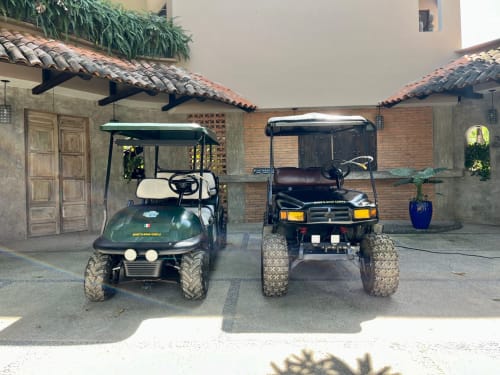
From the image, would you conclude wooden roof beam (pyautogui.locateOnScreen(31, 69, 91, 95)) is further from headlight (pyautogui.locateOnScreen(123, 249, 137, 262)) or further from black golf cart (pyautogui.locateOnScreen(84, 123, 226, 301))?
headlight (pyautogui.locateOnScreen(123, 249, 137, 262))

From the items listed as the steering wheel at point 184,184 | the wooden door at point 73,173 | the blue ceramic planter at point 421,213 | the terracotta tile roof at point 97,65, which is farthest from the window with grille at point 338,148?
the wooden door at point 73,173

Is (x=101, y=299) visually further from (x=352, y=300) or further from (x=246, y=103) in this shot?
(x=246, y=103)

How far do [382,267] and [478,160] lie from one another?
644 cm

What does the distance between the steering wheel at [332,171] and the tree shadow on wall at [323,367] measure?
2545mm

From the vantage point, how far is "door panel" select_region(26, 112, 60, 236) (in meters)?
6.74

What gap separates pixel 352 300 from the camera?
3.44 m

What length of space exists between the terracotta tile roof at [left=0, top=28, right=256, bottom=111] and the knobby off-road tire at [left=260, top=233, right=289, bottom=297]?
4.14m

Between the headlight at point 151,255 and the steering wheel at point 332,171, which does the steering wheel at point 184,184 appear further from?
the steering wheel at point 332,171

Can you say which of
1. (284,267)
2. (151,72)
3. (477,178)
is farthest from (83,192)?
(477,178)

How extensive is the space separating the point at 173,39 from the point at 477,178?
316 inches

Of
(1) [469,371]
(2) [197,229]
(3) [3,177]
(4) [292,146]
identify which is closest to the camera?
(1) [469,371]

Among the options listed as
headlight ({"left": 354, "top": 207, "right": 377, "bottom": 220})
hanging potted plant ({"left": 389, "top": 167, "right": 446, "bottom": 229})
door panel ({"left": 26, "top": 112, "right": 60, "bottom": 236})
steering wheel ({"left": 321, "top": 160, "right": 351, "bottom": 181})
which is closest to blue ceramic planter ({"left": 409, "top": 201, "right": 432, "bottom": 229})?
hanging potted plant ({"left": 389, "top": 167, "right": 446, "bottom": 229})

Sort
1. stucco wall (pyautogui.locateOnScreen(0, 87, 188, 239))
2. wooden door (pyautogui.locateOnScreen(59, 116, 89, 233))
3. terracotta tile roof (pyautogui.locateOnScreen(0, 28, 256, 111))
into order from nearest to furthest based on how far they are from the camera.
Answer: terracotta tile roof (pyautogui.locateOnScreen(0, 28, 256, 111)) < stucco wall (pyautogui.locateOnScreen(0, 87, 188, 239)) < wooden door (pyautogui.locateOnScreen(59, 116, 89, 233))

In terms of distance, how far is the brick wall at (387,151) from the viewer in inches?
329
